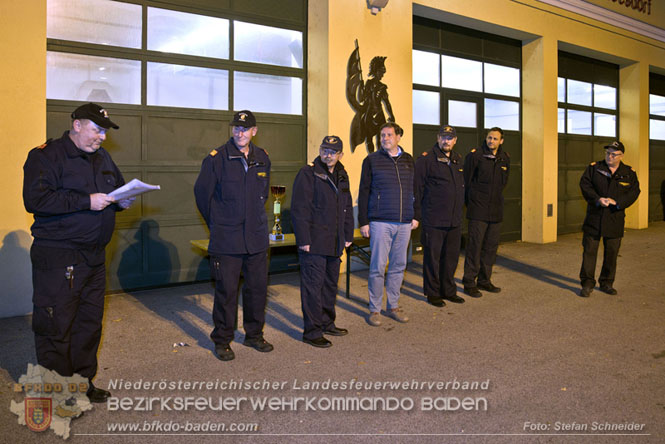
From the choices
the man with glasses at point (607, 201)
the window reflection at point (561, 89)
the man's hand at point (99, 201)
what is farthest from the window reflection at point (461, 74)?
the man's hand at point (99, 201)

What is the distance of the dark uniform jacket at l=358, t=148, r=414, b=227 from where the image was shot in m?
5.35

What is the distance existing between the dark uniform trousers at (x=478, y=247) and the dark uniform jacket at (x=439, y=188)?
24.7 inches

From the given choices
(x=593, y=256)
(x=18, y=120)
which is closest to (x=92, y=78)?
(x=18, y=120)

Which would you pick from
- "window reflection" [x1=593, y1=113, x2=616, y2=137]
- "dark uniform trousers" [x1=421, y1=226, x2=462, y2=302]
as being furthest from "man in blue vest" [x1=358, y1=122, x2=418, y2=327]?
"window reflection" [x1=593, y1=113, x2=616, y2=137]

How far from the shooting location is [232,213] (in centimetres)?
432

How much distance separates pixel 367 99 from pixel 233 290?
184 inches

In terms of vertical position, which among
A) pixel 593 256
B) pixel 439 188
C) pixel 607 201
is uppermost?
pixel 439 188

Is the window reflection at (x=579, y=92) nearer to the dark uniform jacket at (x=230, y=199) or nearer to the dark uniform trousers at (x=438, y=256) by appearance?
the dark uniform trousers at (x=438, y=256)

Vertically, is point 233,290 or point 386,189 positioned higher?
point 386,189

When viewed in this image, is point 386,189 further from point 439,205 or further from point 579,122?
point 579,122

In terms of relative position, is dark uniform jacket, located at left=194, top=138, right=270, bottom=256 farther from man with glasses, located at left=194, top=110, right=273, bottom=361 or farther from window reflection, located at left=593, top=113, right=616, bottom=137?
window reflection, located at left=593, top=113, right=616, bottom=137

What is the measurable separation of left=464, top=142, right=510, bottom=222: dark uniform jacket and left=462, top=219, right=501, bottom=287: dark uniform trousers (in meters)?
0.11

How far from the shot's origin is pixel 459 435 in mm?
3133

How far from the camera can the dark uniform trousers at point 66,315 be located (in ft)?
10.5
